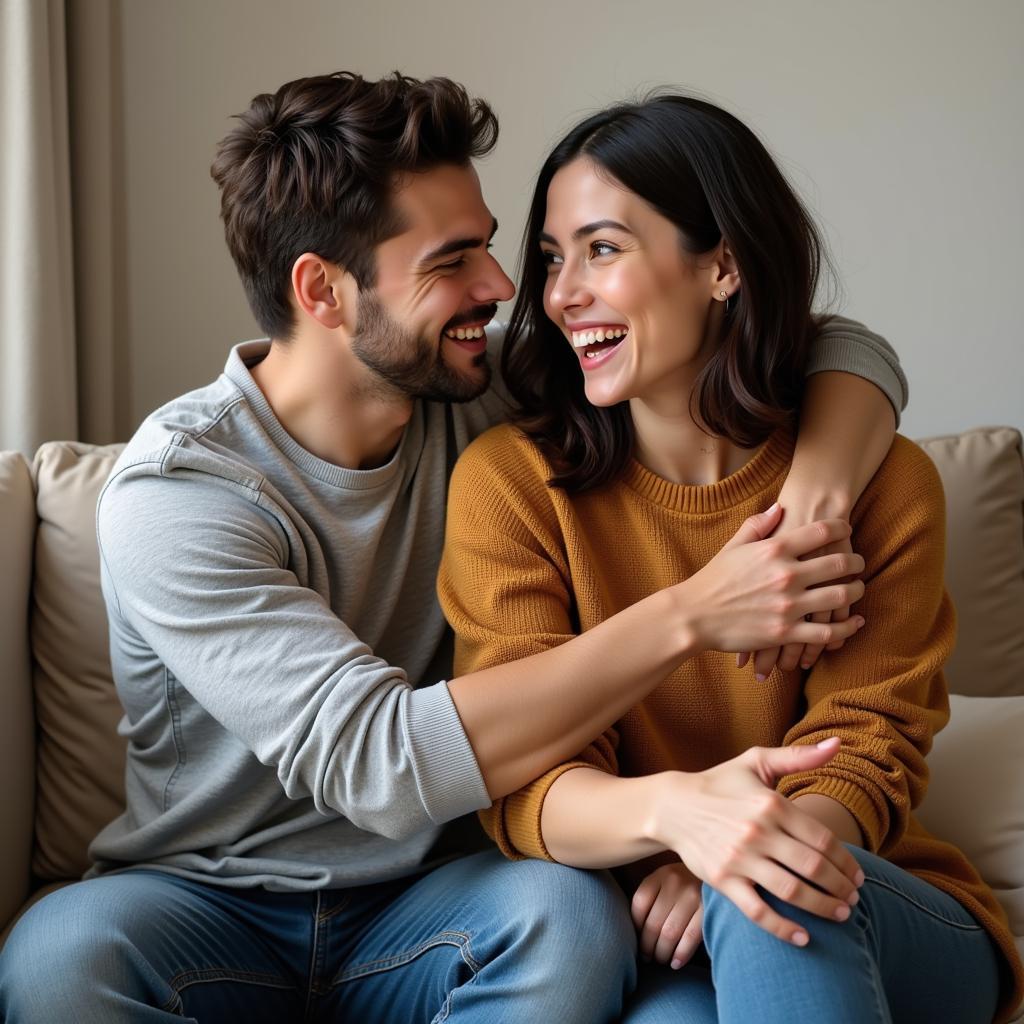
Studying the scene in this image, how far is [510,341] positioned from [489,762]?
66cm

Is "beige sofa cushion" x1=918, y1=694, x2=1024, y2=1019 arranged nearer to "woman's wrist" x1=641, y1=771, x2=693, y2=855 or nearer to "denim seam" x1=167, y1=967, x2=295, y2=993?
"woman's wrist" x1=641, y1=771, x2=693, y2=855

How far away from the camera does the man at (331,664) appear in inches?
55.8

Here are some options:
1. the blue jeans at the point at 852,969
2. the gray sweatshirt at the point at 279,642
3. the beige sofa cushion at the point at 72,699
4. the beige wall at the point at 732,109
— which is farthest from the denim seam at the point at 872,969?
the beige wall at the point at 732,109

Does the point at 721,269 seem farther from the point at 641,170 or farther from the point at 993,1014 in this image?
the point at 993,1014

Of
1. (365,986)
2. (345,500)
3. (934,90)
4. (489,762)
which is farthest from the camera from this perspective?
(934,90)

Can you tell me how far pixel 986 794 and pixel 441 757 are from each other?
803 millimetres

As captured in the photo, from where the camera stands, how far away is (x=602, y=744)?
1.57 meters

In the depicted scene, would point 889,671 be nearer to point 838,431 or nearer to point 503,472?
point 838,431

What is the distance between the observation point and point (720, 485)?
167 centimetres

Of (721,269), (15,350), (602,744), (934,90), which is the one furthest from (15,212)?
(934,90)

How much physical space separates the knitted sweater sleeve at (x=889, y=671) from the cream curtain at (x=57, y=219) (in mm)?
1315

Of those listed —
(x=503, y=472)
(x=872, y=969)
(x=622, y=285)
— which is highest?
(x=622, y=285)

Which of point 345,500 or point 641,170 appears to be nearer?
point 641,170

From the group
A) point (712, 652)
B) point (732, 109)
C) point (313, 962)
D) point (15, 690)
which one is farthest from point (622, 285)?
point (732, 109)
